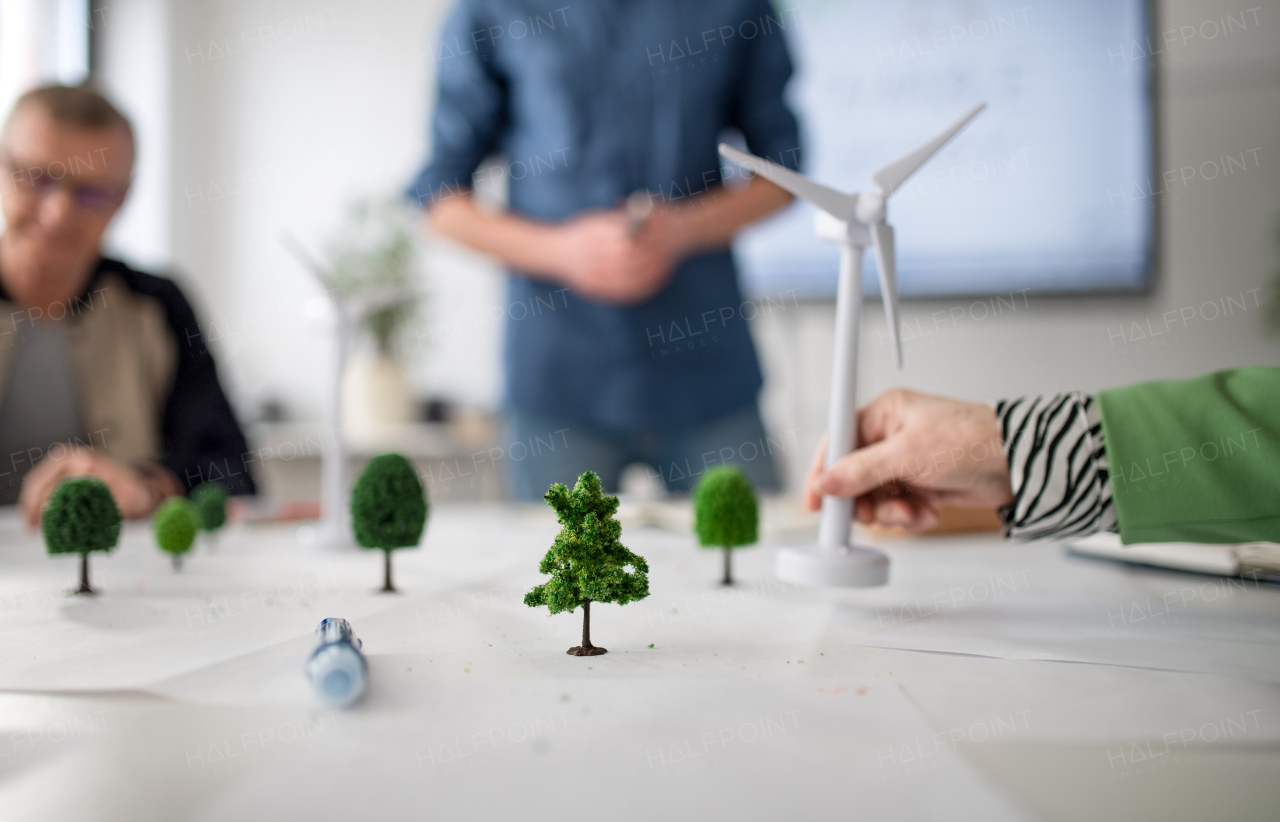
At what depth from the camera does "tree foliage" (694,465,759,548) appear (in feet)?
3.21

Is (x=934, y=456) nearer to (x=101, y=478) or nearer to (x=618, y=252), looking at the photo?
(x=618, y=252)

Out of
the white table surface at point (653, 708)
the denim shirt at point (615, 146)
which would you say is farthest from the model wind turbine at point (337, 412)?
the denim shirt at point (615, 146)

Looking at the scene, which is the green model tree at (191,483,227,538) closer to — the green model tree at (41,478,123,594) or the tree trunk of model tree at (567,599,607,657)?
the green model tree at (41,478,123,594)

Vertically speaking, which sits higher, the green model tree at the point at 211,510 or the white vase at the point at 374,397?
the white vase at the point at 374,397

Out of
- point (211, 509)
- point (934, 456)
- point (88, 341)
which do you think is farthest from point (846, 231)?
point (88, 341)

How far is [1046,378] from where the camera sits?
3346 mm

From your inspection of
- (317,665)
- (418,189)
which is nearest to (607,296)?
(418,189)

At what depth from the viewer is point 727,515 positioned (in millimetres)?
977

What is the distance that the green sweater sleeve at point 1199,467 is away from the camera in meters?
0.77

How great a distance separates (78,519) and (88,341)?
3.95ft

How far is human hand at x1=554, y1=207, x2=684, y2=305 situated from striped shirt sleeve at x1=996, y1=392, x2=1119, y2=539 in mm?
997

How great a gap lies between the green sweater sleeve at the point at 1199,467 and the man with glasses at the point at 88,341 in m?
1.48

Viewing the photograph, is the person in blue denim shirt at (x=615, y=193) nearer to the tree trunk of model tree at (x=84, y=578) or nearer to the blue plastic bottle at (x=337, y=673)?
the tree trunk of model tree at (x=84, y=578)

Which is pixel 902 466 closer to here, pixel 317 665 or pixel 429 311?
pixel 317 665
